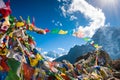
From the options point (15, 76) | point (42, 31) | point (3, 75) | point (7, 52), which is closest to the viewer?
point (15, 76)

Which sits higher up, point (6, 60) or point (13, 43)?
point (13, 43)

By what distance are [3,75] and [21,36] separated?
1.62 m

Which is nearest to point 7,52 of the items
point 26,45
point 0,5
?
point 0,5

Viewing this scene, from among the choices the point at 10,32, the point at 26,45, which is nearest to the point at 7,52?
the point at 10,32

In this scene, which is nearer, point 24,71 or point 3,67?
point 3,67

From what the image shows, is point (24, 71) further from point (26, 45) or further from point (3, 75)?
point (26, 45)

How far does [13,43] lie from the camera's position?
21.5 feet

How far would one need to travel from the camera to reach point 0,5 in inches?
219

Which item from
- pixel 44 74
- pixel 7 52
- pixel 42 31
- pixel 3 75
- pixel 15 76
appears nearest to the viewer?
pixel 15 76

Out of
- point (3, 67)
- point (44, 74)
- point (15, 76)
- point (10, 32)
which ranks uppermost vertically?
point (10, 32)

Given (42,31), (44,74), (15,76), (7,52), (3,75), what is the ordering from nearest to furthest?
(15,76) < (3,75) < (7,52) < (44,74) < (42,31)

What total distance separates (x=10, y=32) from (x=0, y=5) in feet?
2.64

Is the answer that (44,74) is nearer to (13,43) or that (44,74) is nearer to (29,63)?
(29,63)

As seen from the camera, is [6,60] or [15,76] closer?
[15,76]
